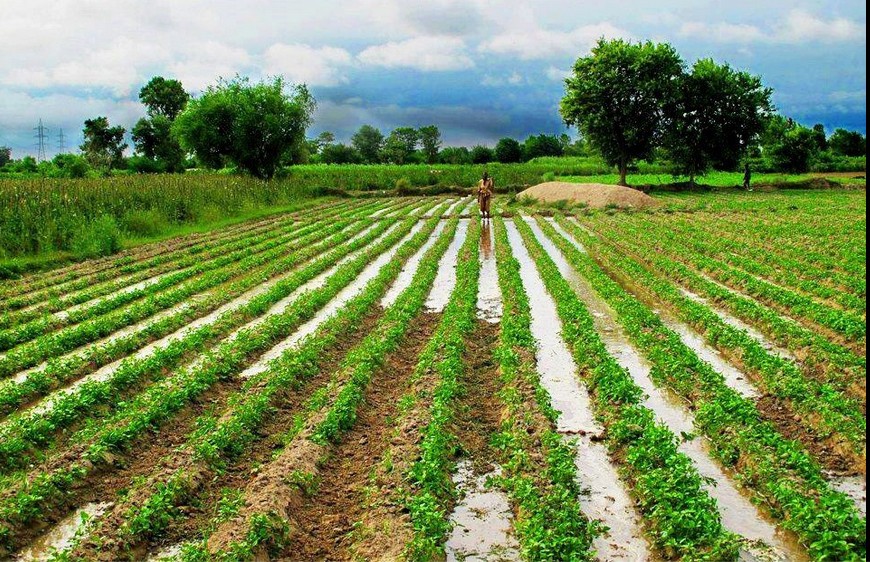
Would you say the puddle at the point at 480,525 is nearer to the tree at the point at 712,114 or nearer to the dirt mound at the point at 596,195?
the dirt mound at the point at 596,195

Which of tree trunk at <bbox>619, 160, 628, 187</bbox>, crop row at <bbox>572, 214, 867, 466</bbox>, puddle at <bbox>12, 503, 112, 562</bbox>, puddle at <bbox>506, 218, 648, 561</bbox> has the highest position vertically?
tree trunk at <bbox>619, 160, 628, 187</bbox>

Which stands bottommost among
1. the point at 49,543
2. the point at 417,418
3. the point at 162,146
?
the point at 49,543

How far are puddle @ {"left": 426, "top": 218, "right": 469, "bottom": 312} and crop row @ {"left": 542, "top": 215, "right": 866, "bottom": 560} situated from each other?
5040mm

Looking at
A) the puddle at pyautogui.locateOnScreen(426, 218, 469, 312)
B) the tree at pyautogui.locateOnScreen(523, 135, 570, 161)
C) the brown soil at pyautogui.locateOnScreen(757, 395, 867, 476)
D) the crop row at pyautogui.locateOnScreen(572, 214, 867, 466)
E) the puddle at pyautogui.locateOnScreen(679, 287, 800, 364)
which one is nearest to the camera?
the brown soil at pyautogui.locateOnScreen(757, 395, 867, 476)

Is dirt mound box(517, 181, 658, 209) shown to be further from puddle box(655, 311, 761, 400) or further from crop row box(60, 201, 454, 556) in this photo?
crop row box(60, 201, 454, 556)

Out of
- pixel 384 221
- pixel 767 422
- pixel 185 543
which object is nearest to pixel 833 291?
pixel 767 422

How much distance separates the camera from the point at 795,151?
64.3 m

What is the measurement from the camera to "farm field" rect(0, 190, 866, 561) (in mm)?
6109

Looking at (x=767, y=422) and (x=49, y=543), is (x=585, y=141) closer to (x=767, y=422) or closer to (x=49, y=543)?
(x=767, y=422)

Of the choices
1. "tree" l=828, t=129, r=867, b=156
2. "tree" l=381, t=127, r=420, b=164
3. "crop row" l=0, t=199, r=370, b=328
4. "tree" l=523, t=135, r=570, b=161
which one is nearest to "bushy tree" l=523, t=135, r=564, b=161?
"tree" l=523, t=135, r=570, b=161

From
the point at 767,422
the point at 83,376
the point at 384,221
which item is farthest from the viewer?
the point at 384,221

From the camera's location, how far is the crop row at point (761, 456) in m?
5.72

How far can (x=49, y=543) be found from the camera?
6.27 metres

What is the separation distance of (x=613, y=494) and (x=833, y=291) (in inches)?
423
